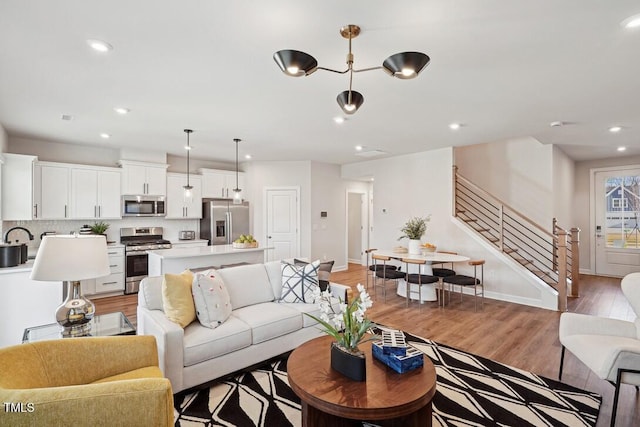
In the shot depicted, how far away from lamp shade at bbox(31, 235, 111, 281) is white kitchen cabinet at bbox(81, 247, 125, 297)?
374cm

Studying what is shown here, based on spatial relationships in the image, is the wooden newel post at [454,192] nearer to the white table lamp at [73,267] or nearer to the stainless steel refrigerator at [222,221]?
the stainless steel refrigerator at [222,221]

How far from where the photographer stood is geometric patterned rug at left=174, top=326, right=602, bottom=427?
2172 mm

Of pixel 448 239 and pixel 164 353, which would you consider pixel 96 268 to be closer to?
pixel 164 353

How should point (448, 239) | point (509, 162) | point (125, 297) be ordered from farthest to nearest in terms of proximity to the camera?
point (509, 162) < point (448, 239) < point (125, 297)

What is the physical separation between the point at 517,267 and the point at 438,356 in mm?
2872

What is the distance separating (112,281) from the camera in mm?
5492

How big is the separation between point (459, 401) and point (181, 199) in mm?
5985

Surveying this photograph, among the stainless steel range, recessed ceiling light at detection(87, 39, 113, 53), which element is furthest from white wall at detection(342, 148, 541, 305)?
recessed ceiling light at detection(87, 39, 113, 53)

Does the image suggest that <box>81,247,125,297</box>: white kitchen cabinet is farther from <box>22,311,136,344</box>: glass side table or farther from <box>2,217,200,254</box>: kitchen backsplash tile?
<box>22,311,136,344</box>: glass side table

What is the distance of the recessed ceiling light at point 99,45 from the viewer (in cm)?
226

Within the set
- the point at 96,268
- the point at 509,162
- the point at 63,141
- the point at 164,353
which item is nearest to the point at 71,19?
the point at 96,268

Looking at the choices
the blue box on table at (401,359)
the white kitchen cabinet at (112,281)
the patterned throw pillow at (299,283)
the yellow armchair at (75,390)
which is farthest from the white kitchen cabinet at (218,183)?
the blue box on table at (401,359)

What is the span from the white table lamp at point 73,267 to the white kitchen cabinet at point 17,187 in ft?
11.5

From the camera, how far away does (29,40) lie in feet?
7.41
